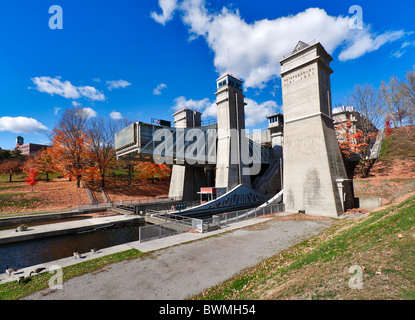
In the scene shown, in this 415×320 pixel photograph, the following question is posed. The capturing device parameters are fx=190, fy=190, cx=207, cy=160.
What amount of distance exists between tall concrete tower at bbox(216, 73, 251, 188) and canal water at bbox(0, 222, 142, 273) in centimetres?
1780

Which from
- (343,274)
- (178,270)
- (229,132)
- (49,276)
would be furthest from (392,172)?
(49,276)

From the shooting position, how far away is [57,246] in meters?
17.5

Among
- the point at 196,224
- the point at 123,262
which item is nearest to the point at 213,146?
the point at 196,224

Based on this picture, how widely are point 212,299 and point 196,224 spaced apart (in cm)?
1060

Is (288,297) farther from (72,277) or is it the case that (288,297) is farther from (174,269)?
(72,277)

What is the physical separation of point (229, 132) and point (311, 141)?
13721mm

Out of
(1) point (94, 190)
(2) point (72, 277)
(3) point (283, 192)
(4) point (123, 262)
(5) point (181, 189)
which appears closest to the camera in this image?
(2) point (72, 277)

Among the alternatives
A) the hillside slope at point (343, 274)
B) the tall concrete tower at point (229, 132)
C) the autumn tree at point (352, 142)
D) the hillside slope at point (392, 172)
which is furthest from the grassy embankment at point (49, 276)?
the autumn tree at point (352, 142)

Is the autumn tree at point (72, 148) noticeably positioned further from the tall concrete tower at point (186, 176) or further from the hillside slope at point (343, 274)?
the hillside slope at point (343, 274)

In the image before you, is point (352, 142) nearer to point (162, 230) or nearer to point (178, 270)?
point (162, 230)

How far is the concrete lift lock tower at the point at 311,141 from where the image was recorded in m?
24.9

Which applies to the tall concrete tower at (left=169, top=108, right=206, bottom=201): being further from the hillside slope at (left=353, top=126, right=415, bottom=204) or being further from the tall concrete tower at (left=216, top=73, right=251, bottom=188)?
the hillside slope at (left=353, top=126, right=415, bottom=204)

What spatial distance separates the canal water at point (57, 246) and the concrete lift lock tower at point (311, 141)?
890 inches
